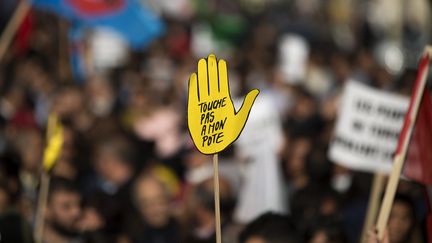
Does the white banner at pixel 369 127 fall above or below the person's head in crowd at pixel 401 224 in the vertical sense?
above

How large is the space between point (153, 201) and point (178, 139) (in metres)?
3.39

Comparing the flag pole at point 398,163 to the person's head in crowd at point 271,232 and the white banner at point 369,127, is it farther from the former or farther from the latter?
the white banner at point 369,127

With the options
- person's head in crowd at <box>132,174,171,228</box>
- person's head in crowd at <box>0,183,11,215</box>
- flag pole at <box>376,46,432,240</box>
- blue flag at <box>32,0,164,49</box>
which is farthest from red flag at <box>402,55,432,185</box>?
blue flag at <box>32,0,164,49</box>

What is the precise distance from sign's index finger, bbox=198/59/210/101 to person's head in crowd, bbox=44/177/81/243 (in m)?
2.79

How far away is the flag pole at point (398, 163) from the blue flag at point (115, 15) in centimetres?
817

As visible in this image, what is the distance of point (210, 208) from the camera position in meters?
8.25

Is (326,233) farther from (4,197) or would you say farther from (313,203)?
(4,197)

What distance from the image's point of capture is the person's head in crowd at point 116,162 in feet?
32.2

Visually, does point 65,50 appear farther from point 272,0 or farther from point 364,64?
point 272,0

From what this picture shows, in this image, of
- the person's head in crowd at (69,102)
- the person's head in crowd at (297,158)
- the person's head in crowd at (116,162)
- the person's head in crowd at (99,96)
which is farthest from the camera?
the person's head in crowd at (99,96)

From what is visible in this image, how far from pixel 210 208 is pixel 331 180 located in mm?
2072

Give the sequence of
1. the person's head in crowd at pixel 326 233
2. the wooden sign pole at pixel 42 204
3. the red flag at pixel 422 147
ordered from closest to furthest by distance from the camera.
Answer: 1. the red flag at pixel 422 147
2. the person's head in crowd at pixel 326 233
3. the wooden sign pole at pixel 42 204

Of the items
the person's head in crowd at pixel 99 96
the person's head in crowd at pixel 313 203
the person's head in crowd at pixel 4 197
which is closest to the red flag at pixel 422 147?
the person's head in crowd at pixel 313 203

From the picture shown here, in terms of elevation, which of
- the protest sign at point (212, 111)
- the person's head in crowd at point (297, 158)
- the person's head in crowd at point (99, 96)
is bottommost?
the person's head in crowd at point (99, 96)
